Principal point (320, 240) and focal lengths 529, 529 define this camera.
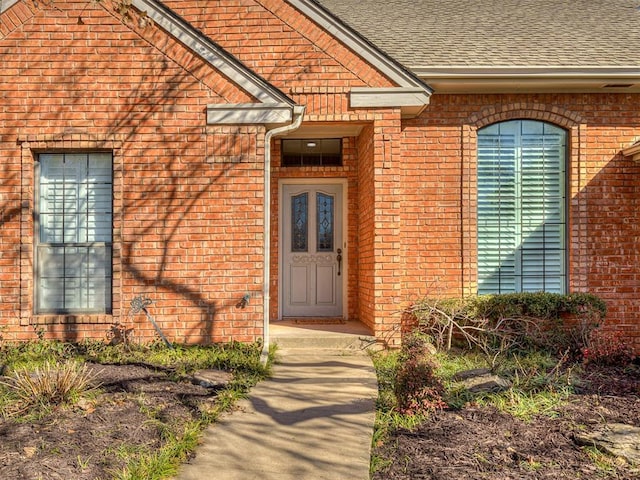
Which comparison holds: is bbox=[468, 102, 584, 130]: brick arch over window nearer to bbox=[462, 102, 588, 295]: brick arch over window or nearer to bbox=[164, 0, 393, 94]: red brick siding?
bbox=[462, 102, 588, 295]: brick arch over window

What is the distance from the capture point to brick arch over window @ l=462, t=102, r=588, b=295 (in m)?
8.10

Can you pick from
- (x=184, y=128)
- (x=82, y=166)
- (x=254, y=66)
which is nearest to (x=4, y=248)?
(x=82, y=166)

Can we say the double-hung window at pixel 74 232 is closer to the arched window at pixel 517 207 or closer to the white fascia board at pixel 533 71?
the white fascia board at pixel 533 71

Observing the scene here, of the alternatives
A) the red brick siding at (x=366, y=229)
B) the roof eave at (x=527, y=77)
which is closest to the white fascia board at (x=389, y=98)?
the red brick siding at (x=366, y=229)

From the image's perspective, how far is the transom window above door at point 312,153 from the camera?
30.7 feet

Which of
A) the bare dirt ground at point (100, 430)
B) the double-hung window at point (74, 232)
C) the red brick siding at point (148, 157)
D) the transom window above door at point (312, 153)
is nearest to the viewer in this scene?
the bare dirt ground at point (100, 430)

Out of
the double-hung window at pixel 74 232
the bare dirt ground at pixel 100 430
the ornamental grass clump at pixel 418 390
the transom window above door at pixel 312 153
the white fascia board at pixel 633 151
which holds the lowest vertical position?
the bare dirt ground at pixel 100 430

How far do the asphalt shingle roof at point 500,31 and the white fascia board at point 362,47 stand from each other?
1.97 ft

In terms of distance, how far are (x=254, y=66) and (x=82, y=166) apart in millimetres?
2823

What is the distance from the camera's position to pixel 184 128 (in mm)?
7105

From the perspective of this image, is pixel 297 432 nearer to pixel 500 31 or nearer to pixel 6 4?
pixel 6 4

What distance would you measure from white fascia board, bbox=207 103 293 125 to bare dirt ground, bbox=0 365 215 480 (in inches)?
134

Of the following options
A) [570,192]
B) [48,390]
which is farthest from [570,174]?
[48,390]

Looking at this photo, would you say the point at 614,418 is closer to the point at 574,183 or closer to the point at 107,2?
the point at 574,183
